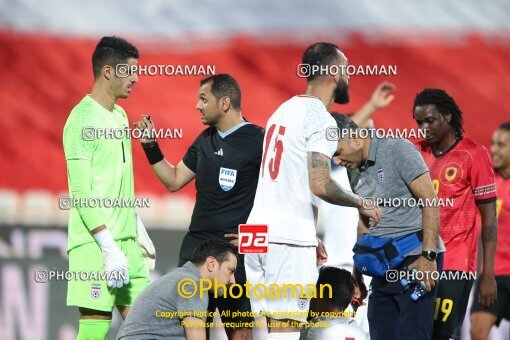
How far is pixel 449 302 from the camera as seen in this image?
619cm

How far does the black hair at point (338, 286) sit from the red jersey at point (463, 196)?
62 cm

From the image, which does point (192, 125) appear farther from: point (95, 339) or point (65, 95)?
point (95, 339)

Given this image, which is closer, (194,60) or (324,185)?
(324,185)

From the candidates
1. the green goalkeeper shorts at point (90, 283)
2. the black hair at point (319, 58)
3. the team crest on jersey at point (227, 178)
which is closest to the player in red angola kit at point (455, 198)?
the black hair at point (319, 58)

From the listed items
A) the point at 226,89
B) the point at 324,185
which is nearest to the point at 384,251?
the point at 324,185

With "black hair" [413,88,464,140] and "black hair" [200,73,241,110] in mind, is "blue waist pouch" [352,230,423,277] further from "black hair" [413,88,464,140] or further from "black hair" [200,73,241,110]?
"black hair" [200,73,241,110]

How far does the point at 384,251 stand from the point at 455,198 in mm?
747

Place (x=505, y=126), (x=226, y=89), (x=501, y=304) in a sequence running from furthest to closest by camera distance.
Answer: (x=505, y=126), (x=501, y=304), (x=226, y=89)

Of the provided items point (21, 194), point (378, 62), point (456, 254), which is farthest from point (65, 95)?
point (456, 254)

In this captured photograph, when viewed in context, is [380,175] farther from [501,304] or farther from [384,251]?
[501,304]

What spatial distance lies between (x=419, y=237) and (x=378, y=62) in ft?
12.4

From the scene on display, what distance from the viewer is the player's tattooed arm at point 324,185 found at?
5.51 m

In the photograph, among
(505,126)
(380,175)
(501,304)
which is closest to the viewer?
(380,175)

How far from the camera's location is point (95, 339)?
5.91m
